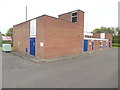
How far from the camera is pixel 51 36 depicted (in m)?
10.6

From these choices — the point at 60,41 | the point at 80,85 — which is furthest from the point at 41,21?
the point at 80,85

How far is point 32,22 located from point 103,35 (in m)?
23.2

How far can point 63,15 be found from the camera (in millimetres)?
15961

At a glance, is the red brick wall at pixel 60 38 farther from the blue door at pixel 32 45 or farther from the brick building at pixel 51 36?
the blue door at pixel 32 45

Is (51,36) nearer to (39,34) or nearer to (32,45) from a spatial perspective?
(39,34)

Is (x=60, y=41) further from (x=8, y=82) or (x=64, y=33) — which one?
(x=8, y=82)

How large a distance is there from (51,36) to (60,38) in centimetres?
146

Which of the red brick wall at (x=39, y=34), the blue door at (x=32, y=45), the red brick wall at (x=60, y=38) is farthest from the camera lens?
the blue door at (x=32, y=45)

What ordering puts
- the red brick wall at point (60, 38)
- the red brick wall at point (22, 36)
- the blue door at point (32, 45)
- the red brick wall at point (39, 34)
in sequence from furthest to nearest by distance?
the red brick wall at point (22, 36) < the blue door at point (32, 45) < the red brick wall at point (60, 38) < the red brick wall at point (39, 34)

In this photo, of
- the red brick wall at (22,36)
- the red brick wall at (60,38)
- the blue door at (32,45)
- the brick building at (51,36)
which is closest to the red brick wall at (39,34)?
the brick building at (51,36)

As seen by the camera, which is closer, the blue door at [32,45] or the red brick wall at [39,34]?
the red brick wall at [39,34]

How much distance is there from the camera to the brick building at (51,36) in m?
10.1

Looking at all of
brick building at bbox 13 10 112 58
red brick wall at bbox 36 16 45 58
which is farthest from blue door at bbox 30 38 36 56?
red brick wall at bbox 36 16 45 58

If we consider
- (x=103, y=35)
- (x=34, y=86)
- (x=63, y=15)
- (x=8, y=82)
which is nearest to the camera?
(x=34, y=86)
